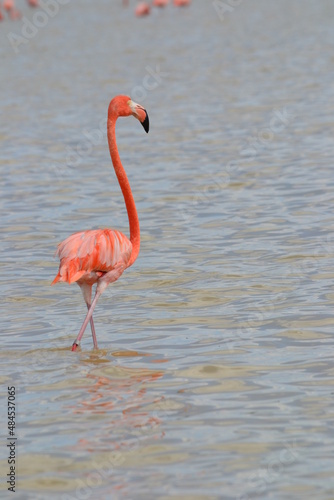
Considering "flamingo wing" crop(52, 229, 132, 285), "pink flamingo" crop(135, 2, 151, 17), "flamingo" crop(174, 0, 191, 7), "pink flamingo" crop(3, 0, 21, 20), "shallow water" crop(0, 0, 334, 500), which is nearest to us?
"shallow water" crop(0, 0, 334, 500)

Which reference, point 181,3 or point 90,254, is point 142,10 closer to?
point 181,3

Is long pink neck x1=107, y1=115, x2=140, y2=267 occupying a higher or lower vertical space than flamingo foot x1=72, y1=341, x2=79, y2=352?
higher

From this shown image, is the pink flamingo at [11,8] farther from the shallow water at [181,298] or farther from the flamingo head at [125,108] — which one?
→ the flamingo head at [125,108]

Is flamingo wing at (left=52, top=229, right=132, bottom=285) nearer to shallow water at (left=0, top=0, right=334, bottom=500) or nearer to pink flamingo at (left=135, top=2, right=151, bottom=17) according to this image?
shallow water at (left=0, top=0, right=334, bottom=500)

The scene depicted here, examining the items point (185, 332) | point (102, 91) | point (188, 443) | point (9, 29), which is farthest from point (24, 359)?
point (9, 29)

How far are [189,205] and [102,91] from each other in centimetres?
834

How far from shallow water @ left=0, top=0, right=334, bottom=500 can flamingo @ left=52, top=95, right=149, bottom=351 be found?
40 cm

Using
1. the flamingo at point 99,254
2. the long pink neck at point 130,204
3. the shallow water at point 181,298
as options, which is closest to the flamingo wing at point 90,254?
the flamingo at point 99,254

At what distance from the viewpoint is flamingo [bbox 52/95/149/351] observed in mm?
5984

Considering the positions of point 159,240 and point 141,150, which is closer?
point 159,240

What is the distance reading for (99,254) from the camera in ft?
19.8

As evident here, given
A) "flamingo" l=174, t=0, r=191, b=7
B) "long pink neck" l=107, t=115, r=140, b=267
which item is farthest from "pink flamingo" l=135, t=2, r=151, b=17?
"long pink neck" l=107, t=115, r=140, b=267

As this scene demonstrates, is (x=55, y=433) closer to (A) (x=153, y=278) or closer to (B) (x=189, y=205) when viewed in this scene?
(A) (x=153, y=278)

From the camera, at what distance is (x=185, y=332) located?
6.50 m
